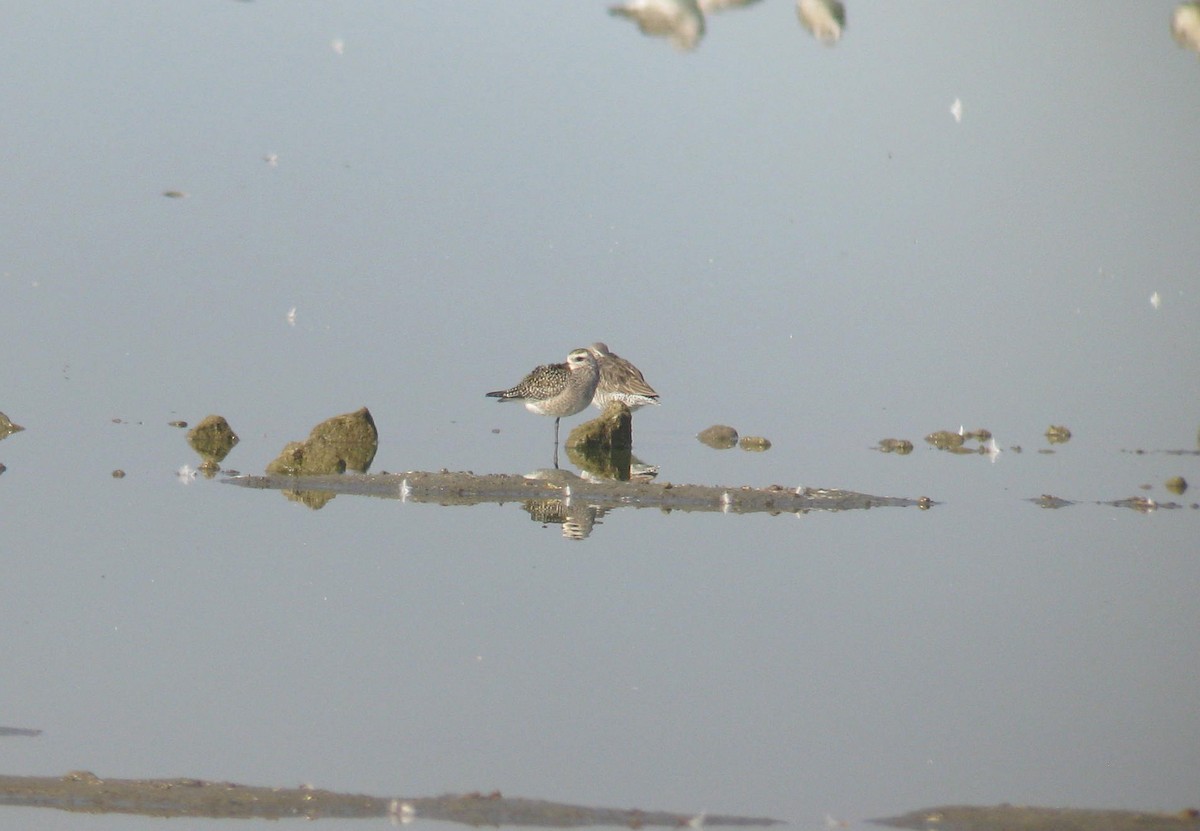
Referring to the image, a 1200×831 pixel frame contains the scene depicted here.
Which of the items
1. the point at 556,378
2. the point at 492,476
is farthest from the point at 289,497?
the point at 556,378

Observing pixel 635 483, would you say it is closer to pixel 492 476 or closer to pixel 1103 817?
pixel 492 476

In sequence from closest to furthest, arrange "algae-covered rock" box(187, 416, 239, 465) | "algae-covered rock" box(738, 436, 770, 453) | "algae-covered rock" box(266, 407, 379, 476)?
"algae-covered rock" box(266, 407, 379, 476), "algae-covered rock" box(187, 416, 239, 465), "algae-covered rock" box(738, 436, 770, 453)

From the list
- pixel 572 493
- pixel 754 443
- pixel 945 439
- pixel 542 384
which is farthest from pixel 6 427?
pixel 945 439

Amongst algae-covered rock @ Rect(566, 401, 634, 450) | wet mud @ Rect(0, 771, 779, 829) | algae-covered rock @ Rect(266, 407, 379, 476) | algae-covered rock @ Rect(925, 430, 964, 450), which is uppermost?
algae-covered rock @ Rect(925, 430, 964, 450)

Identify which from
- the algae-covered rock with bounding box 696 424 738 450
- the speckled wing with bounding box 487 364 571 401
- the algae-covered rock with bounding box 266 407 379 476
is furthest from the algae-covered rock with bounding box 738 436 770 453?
the algae-covered rock with bounding box 266 407 379 476

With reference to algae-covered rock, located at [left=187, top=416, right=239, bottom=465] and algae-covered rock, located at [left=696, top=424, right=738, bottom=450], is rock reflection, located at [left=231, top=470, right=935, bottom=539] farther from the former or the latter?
algae-covered rock, located at [left=696, top=424, right=738, bottom=450]

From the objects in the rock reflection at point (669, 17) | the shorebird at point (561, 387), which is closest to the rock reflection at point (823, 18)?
the rock reflection at point (669, 17)

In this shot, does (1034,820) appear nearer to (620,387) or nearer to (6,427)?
(620,387)
